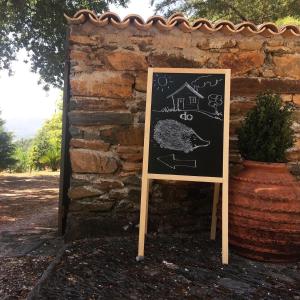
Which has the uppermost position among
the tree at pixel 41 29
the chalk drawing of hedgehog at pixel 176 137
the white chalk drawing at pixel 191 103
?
the tree at pixel 41 29

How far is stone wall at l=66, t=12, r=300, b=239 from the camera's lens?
366 centimetres

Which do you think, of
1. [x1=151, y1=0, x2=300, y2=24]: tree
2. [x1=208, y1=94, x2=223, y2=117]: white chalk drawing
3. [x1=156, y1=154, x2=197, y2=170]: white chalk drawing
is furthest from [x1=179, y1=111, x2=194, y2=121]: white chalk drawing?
[x1=151, y1=0, x2=300, y2=24]: tree

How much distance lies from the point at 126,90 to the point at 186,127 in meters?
0.83

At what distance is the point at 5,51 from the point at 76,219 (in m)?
7.42

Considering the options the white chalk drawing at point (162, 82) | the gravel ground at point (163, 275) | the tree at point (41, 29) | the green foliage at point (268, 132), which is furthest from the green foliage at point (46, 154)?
the green foliage at point (268, 132)

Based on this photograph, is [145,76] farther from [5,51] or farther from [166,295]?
[5,51]

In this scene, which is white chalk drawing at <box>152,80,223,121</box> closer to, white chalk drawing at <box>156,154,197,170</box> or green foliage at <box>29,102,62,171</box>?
white chalk drawing at <box>156,154,197,170</box>

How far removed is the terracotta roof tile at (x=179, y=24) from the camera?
354cm

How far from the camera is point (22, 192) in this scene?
7.77m

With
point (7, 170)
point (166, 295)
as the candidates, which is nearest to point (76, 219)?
point (166, 295)

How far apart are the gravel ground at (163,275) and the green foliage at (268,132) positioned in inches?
36.4

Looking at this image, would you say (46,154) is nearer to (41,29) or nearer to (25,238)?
(41,29)

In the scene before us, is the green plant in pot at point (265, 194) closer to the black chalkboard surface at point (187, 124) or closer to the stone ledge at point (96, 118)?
the black chalkboard surface at point (187, 124)

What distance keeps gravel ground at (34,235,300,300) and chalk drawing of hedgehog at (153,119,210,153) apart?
0.93m
